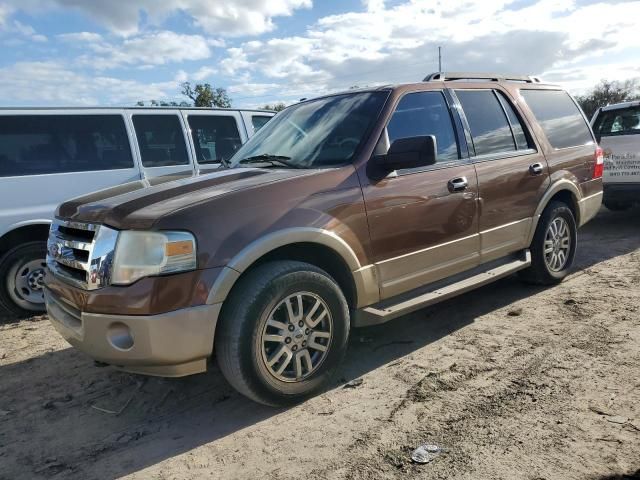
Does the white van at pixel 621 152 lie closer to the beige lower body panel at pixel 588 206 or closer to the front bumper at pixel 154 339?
the beige lower body panel at pixel 588 206

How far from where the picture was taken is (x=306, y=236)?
3127mm

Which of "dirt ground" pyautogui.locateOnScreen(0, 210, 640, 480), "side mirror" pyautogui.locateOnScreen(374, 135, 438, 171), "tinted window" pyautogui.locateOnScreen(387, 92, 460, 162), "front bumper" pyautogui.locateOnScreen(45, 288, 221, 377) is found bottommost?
"dirt ground" pyautogui.locateOnScreen(0, 210, 640, 480)

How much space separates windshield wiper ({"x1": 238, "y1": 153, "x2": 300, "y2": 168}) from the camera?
12.2 ft

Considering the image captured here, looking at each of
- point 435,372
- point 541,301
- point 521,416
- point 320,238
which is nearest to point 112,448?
point 320,238

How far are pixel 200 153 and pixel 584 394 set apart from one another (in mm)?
4882

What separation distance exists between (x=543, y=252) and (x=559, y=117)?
1456mm

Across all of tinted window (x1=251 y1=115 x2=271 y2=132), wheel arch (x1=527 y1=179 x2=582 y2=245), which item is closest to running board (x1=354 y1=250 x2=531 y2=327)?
wheel arch (x1=527 y1=179 x2=582 y2=245)

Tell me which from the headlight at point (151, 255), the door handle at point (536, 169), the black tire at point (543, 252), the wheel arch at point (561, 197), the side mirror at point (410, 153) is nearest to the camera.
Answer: the headlight at point (151, 255)

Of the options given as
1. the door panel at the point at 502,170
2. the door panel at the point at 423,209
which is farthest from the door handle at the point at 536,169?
the door panel at the point at 423,209

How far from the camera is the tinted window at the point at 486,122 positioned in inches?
171

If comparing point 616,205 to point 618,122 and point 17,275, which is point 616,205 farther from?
point 17,275

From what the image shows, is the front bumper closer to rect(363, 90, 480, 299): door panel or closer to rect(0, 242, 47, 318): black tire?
rect(363, 90, 480, 299): door panel

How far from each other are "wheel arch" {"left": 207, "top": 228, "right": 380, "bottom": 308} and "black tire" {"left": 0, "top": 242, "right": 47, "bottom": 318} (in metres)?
Answer: 3.33

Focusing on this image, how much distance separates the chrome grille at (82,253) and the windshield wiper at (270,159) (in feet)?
4.45
